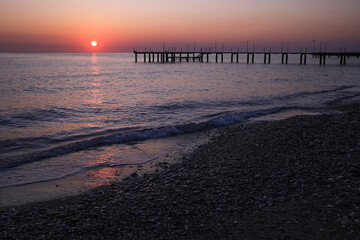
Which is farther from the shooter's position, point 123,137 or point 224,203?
point 123,137

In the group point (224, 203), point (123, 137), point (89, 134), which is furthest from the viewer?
point (89, 134)

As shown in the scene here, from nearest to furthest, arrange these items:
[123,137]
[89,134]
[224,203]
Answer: [224,203], [123,137], [89,134]

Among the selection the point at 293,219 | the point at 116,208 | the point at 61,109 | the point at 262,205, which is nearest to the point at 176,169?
the point at 116,208

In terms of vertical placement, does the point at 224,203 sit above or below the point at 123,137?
above

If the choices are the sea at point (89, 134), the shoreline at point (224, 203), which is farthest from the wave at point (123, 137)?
the shoreline at point (224, 203)

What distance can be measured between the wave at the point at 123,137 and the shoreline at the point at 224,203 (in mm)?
3648

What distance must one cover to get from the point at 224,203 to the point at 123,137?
692cm

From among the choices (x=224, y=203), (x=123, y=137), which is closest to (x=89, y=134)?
(x=123, y=137)

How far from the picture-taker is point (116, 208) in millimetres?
5172

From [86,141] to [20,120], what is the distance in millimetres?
6370

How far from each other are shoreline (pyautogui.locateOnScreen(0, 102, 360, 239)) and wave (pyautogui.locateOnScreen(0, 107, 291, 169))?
365 cm

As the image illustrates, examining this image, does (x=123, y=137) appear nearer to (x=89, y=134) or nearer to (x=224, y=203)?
(x=89, y=134)

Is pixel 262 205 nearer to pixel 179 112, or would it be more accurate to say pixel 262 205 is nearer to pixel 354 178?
pixel 354 178

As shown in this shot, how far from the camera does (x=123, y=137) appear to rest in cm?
1116
